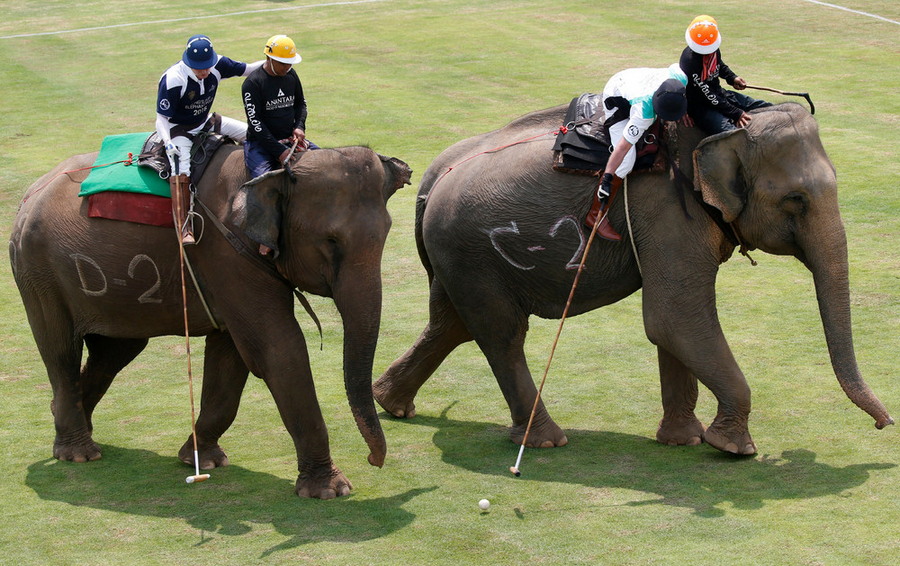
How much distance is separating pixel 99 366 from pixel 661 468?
12.6ft

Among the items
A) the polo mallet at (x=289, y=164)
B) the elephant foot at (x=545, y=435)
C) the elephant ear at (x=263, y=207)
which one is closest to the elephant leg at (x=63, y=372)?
the elephant ear at (x=263, y=207)

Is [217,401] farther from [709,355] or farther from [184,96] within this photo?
[709,355]

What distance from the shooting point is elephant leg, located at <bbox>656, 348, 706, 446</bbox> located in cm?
896

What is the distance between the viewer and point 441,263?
30.6 feet

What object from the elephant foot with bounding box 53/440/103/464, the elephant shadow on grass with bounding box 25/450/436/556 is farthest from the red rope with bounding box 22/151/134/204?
the elephant shadow on grass with bounding box 25/450/436/556

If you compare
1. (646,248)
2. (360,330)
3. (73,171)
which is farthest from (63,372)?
(646,248)

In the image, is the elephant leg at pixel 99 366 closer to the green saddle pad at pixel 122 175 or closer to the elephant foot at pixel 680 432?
the green saddle pad at pixel 122 175

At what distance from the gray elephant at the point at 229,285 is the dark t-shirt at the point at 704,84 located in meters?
1.95

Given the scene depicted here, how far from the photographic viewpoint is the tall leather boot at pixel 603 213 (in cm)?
867

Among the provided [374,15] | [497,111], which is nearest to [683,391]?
[497,111]

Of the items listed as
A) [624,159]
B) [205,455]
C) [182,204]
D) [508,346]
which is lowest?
[205,455]

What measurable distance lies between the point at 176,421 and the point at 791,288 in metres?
5.64

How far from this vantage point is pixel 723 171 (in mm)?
8375

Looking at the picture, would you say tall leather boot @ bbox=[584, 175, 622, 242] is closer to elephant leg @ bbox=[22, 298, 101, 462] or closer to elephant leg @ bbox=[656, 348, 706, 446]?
elephant leg @ bbox=[656, 348, 706, 446]
